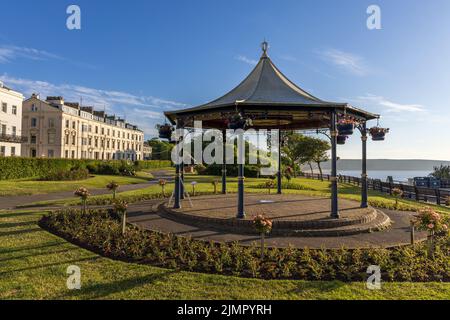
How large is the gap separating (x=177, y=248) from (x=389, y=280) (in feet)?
15.6

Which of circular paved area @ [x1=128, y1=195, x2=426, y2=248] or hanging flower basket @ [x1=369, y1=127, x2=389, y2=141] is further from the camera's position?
hanging flower basket @ [x1=369, y1=127, x2=389, y2=141]

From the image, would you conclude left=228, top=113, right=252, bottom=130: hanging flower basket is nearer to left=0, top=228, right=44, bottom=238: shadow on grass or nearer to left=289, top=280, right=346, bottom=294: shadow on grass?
left=289, top=280, right=346, bottom=294: shadow on grass

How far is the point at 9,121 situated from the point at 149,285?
49.8 m

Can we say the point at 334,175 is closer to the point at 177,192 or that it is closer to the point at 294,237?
the point at 294,237

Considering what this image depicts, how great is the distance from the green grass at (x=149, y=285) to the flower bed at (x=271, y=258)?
302mm

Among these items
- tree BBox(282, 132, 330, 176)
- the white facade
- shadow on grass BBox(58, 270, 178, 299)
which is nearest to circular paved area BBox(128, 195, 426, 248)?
shadow on grass BBox(58, 270, 178, 299)

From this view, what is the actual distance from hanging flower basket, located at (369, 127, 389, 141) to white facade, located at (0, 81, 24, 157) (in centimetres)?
4751

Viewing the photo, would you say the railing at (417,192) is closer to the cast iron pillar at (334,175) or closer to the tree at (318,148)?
the cast iron pillar at (334,175)

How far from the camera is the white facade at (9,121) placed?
137 ft

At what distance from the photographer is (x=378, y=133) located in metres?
12.6

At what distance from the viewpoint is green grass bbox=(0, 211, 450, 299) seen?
5004 mm

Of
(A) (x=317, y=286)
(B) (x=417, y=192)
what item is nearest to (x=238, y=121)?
(A) (x=317, y=286)

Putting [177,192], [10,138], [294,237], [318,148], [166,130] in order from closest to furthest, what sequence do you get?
1. [294,237]
2. [177,192]
3. [166,130]
4. [10,138]
5. [318,148]

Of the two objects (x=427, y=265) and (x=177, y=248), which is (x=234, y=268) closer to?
(x=177, y=248)
